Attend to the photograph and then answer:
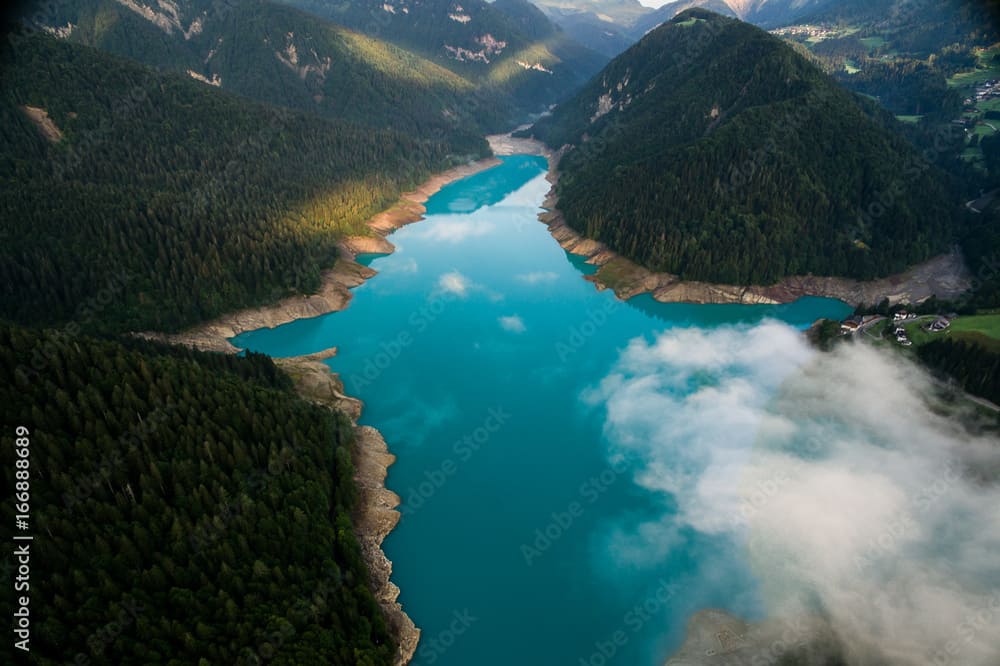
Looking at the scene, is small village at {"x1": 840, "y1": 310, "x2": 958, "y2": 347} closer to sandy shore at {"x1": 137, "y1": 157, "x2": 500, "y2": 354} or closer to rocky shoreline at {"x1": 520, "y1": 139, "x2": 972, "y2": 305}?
rocky shoreline at {"x1": 520, "y1": 139, "x2": 972, "y2": 305}

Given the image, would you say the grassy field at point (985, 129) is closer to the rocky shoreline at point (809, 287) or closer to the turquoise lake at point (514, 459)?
the rocky shoreline at point (809, 287)

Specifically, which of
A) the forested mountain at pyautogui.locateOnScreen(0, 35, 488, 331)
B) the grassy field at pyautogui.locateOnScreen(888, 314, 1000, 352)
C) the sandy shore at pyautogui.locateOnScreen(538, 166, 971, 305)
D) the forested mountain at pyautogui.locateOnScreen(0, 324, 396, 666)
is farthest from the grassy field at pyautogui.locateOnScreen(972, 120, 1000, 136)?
the forested mountain at pyautogui.locateOnScreen(0, 324, 396, 666)

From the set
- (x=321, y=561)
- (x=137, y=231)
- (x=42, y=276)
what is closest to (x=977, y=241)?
(x=321, y=561)

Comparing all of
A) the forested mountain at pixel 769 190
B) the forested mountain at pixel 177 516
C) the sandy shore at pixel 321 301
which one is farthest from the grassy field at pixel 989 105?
the forested mountain at pixel 177 516

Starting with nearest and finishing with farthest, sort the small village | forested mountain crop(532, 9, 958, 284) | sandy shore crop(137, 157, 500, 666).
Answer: sandy shore crop(137, 157, 500, 666) → the small village → forested mountain crop(532, 9, 958, 284)

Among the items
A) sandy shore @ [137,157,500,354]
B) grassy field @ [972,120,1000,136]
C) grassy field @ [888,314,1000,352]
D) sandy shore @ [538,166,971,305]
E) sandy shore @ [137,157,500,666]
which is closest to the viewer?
sandy shore @ [137,157,500,666]

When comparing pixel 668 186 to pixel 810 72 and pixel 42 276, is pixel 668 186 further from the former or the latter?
pixel 42 276
